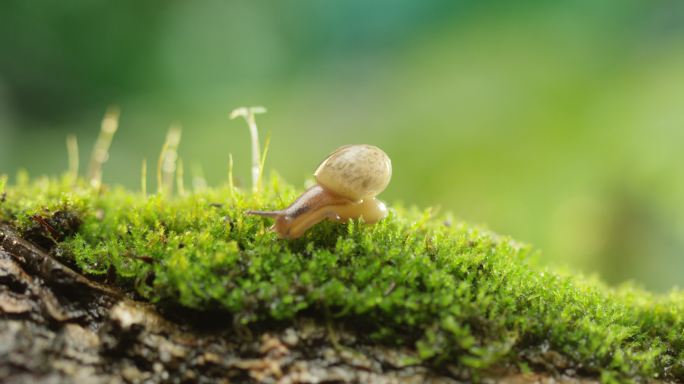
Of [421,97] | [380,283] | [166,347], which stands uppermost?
[421,97]

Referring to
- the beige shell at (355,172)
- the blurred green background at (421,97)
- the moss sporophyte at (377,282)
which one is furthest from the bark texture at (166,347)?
the blurred green background at (421,97)

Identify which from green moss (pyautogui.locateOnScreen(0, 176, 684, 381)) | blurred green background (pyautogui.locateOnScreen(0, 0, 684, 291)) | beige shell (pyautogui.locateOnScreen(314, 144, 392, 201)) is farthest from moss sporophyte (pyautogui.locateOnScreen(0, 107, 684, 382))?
blurred green background (pyautogui.locateOnScreen(0, 0, 684, 291))

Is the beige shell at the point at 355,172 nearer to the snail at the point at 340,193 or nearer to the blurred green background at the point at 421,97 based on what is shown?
the snail at the point at 340,193

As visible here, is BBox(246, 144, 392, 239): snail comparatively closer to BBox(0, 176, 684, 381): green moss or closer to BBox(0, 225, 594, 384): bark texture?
BBox(0, 176, 684, 381): green moss

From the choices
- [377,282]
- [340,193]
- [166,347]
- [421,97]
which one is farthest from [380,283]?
[421,97]

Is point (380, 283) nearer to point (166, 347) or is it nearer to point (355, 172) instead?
point (355, 172)

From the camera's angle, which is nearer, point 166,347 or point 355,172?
point 166,347
